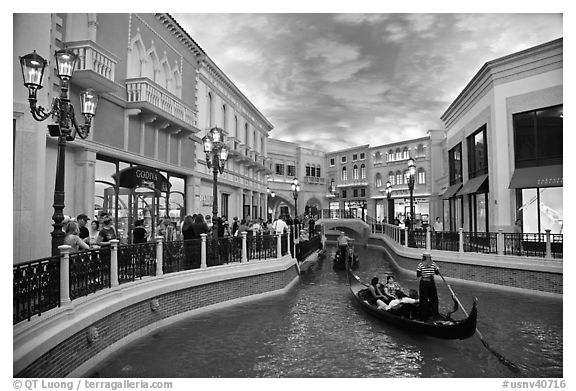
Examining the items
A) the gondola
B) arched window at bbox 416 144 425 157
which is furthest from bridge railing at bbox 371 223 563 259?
arched window at bbox 416 144 425 157

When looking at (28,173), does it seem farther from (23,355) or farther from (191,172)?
(191,172)

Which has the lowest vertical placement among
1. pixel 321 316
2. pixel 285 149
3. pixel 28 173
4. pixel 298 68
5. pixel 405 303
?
pixel 321 316

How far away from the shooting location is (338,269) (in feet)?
46.4

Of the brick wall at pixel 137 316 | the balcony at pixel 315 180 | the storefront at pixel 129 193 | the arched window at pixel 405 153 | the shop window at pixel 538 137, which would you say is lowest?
the brick wall at pixel 137 316

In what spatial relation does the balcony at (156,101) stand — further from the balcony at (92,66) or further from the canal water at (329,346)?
the canal water at (329,346)

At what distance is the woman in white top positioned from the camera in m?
5.16

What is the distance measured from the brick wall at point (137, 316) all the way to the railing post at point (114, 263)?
43 centimetres

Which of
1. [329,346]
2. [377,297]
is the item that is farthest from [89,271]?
[377,297]

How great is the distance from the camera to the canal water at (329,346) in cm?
496

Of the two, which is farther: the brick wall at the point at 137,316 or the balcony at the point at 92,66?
the balcony at the point at 92,66

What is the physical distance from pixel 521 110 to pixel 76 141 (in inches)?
466

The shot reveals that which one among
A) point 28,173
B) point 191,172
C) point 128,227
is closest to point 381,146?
point 191,172

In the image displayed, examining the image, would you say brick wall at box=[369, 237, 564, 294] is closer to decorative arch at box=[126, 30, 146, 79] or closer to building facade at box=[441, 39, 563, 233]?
building facade at box=[441, 39, 563, 233]

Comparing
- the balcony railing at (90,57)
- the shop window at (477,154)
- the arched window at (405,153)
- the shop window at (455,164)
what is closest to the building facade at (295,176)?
the arched window at (405,153)
